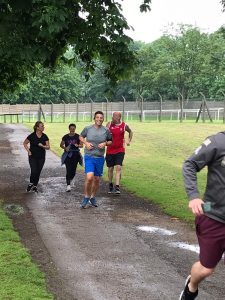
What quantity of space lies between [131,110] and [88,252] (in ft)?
156

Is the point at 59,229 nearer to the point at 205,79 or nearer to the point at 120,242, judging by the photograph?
the point at 120,242

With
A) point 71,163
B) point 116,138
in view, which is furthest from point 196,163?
point 71,163

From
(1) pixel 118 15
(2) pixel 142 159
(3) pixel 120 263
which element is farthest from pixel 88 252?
(2) pixel 142 159

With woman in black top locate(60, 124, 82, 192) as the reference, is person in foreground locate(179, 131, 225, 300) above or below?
above

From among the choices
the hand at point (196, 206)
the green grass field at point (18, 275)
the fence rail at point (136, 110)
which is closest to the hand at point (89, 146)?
the green grass field at point (18, 275)

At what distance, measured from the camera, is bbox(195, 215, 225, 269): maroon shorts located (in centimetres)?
440

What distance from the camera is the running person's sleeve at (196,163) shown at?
173 inches

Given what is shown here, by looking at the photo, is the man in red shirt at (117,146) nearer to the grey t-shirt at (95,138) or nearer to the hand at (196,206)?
the grey t-shirt at (95,138)

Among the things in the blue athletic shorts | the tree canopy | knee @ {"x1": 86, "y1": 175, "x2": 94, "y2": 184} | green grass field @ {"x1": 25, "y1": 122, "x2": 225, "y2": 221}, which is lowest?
green grass field @ {"x1": 25, "y1": 122, "x2": 225, "y2": 221}

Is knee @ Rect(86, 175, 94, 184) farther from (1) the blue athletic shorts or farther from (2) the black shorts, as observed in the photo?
(2) the black shorts

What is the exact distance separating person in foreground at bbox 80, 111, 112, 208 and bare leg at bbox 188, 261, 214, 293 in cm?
538

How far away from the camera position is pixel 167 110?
2009 inches

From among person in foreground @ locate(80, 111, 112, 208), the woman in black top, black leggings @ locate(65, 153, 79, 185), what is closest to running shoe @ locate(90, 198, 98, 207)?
person in foreground @ locate(80, 111, 112, 208)

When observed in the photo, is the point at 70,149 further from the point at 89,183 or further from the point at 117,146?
the point at 89,183
